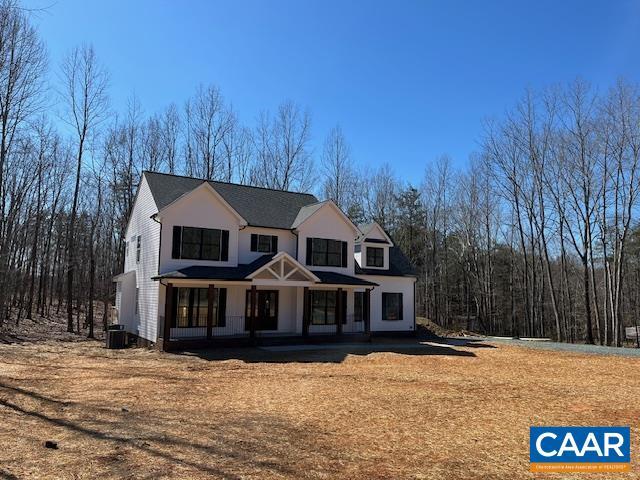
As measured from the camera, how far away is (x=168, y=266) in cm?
1831

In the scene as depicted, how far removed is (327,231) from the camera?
22484mm

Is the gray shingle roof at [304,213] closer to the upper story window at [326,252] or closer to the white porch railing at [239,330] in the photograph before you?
the upper story window at [326,252]

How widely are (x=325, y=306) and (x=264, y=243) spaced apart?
4432mm

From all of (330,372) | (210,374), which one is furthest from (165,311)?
(330,372)

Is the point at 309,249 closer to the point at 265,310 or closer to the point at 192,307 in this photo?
the point at 265,310

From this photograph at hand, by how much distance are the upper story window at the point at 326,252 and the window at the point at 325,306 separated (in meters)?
1.47

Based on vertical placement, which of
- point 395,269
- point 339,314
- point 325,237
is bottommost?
point 339,314

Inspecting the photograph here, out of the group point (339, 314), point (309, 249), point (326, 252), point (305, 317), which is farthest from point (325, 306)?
point (309, 249)

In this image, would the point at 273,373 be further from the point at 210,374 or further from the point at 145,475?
the point at 145,475

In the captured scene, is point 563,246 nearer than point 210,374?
No

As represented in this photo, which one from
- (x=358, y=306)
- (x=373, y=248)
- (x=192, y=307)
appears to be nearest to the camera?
(x=192, y=307)

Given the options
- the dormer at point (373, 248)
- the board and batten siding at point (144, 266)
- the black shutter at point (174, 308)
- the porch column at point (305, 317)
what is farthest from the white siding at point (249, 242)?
the dormer at point (373, 248)

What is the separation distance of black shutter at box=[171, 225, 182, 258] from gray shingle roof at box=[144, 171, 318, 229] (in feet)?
4.31

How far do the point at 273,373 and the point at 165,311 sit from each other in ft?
20.7
